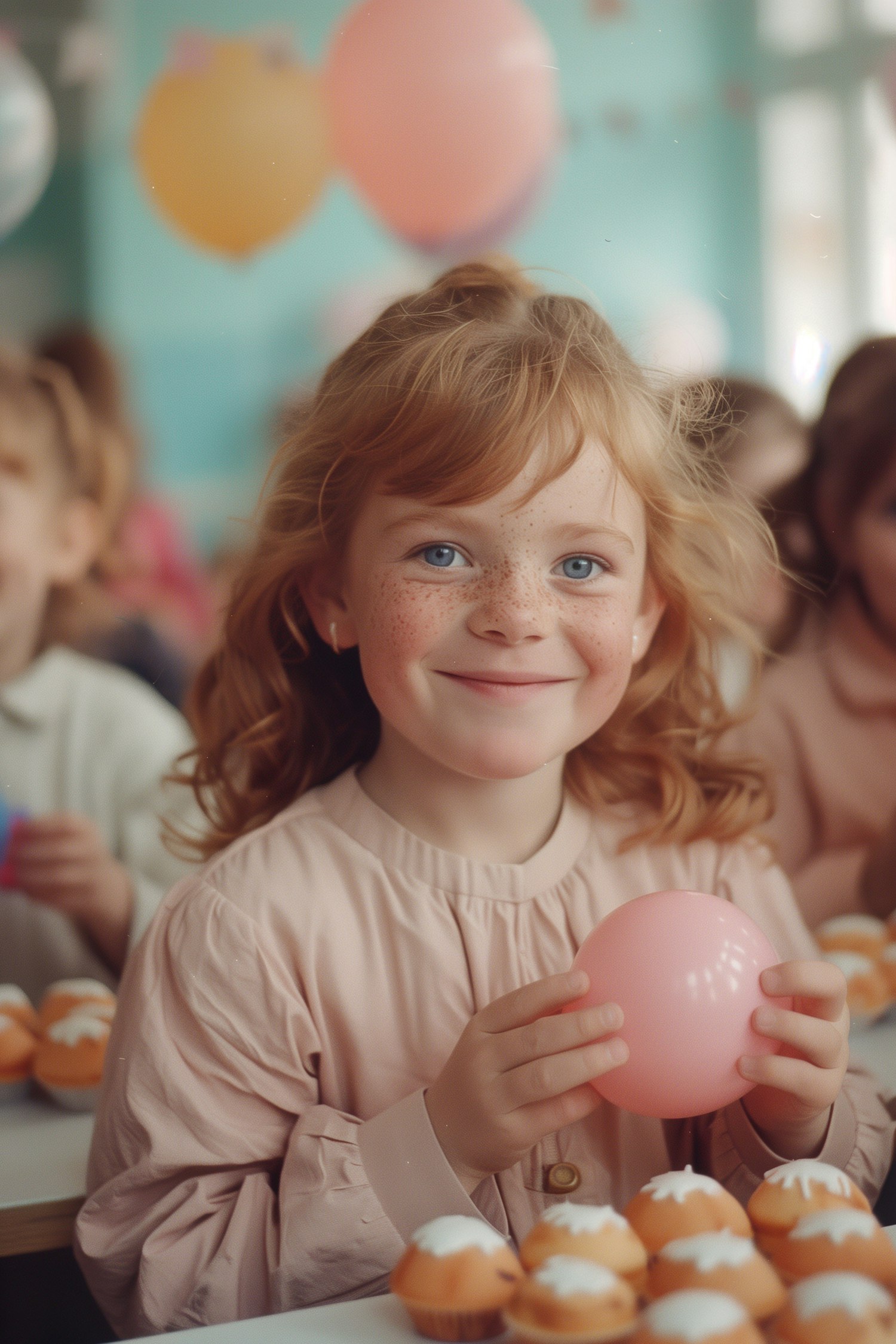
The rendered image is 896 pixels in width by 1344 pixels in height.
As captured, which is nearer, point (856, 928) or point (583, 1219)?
point (583, 1219)

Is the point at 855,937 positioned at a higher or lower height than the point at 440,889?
lower

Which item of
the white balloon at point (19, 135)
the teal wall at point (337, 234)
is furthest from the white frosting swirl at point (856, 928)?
the white balloon at point (19, 135)

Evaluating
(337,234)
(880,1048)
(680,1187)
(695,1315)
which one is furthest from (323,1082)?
(337,234)

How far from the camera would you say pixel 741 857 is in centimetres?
108

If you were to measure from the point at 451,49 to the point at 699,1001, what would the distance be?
1531mm

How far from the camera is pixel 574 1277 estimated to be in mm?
643

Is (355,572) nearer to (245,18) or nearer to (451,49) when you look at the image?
(451,49)

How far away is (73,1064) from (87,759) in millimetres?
639

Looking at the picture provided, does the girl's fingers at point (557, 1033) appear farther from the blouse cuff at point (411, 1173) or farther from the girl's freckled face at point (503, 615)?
the girl's freckled face at point (503, 615)

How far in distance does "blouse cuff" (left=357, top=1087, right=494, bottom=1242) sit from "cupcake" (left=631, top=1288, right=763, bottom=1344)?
0.23 metres

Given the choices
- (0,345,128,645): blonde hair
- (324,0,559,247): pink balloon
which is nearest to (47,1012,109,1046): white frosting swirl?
(0,345,128,645): blonde hair

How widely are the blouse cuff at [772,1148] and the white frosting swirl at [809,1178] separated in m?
0.14

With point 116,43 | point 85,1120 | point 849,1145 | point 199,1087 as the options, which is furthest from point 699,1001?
point 116,43

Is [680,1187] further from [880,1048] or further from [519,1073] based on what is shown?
[880,1048]
